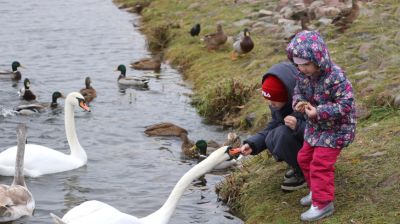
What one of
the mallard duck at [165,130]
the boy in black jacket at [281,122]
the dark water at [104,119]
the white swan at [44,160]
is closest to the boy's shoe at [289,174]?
the boy in black jacket at [281,122]

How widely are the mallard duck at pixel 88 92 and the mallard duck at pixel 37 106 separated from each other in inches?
19.6

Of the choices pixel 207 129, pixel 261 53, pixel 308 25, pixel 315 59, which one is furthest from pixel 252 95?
pixel 315 59

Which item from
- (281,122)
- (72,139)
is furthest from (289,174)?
(72,139)

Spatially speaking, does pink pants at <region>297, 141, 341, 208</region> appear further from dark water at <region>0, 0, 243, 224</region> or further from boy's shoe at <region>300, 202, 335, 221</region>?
dark water at <region>0, 0, 243, 224</region>

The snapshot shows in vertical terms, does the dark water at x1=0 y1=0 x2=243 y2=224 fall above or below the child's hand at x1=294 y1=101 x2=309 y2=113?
below

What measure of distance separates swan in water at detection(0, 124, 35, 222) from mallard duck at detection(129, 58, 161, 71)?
8.88m

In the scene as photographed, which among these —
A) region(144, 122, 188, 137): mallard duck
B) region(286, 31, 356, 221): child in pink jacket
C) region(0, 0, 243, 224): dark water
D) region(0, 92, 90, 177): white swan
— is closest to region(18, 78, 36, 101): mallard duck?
region(0, 0, 243, 224): dark water

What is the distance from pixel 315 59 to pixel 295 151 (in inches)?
48.7

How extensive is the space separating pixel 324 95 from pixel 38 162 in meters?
5.58

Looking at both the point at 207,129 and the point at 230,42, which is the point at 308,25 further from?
the point at 207,129

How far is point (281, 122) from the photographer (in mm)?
7723

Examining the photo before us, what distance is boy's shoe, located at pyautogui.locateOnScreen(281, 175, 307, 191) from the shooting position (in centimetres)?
796

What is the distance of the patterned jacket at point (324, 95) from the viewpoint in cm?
662

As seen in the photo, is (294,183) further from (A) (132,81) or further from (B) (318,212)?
(A) (132,81)
